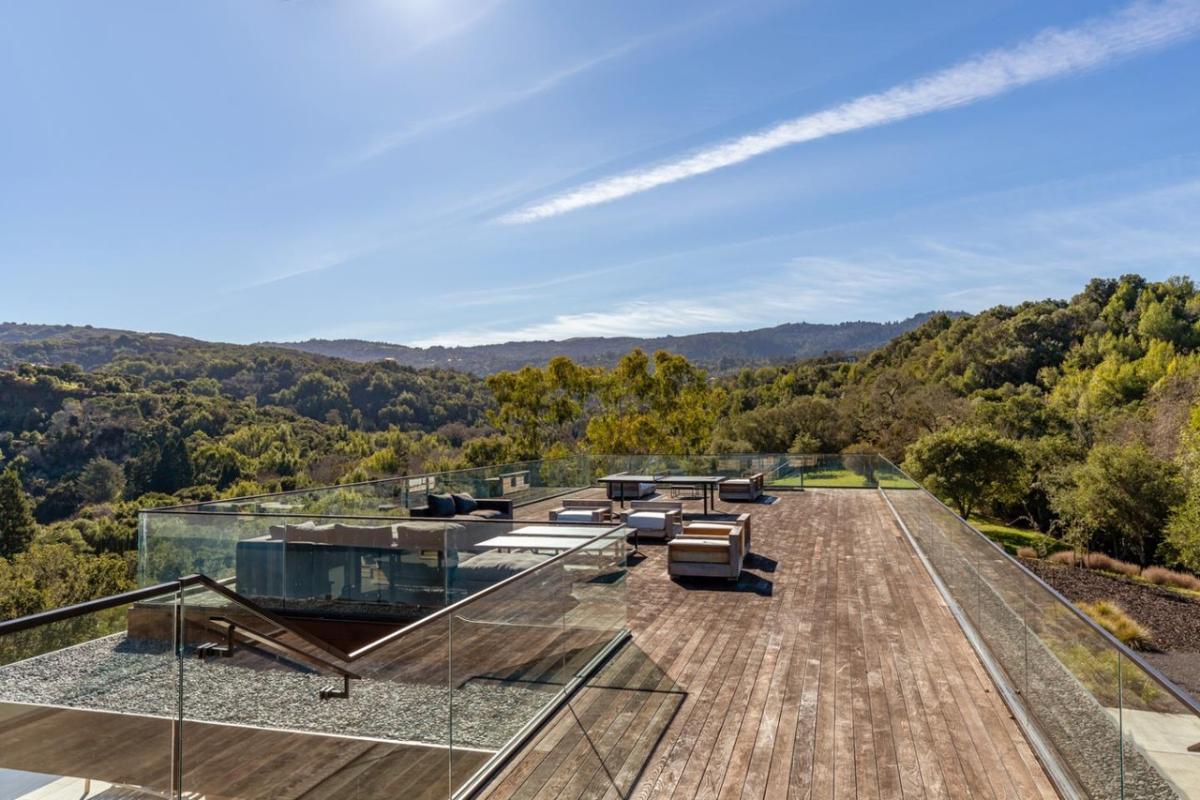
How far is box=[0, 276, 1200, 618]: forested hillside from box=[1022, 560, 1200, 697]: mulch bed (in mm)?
1900

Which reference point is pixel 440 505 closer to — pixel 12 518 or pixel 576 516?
pixel 576 516

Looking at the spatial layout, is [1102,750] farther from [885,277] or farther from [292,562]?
[885,277]

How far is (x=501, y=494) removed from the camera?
13328 mm

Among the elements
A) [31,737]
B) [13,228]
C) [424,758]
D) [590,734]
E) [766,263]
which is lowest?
[590,734]

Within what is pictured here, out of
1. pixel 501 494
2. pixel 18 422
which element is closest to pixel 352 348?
pixel 18 422

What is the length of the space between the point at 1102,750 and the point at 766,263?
29.3 meters

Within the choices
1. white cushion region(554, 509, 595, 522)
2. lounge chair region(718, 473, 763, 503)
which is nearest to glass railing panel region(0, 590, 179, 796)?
white cushion region(554, 509, 595, 522)

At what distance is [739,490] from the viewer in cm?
1479

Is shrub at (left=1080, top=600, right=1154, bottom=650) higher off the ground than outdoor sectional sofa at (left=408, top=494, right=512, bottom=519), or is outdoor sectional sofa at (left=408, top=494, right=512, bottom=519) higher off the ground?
outdoor sectional sofa at (left=408, top=494, right=512, bottom=519)

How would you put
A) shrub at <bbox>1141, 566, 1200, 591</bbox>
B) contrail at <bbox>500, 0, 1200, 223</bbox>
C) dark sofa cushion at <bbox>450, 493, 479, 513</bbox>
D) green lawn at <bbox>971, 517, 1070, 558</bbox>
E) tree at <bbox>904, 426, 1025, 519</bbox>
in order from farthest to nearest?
green lawn at <bbox>971, 517, 1070, 558</bbox>
shrub at <bbox>1141, 566, 1200, 591</bbox>
tree at <bbox>904, 426, 1025, 519</bbox>
contrail at <bbox>500, 0, 1200, 223</bbox>
dark sofa cushion at <bbox>450, 493, 479, 513</bbox>

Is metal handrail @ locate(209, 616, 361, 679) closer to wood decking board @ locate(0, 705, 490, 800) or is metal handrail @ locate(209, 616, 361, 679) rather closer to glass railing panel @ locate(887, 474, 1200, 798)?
wood decking board @ locate(0, 705, 490, 800)

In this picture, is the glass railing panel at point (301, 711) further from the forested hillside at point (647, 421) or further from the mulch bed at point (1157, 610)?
the forested hillside at point (647, 421)

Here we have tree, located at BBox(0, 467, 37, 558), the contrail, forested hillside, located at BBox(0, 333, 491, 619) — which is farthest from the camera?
tree, located at BBox(0, 467, 37, 558)

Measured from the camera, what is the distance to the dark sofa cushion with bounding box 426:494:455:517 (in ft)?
35.1
